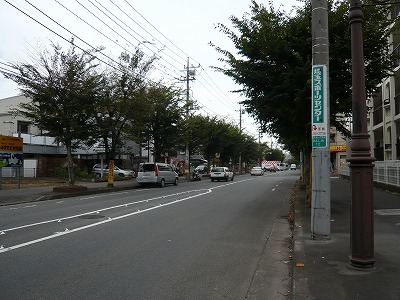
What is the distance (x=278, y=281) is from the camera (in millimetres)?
5238

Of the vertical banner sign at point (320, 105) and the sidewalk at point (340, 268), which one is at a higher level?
the vertical banner sign at point (320, 105)

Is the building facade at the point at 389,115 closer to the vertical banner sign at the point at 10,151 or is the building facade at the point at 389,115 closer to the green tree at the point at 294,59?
the green tree at the point at 294,59

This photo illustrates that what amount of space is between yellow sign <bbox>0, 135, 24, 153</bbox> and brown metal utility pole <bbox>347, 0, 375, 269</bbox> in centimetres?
2068

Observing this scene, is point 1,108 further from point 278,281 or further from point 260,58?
point 278,281

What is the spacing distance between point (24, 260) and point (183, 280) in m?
2.87

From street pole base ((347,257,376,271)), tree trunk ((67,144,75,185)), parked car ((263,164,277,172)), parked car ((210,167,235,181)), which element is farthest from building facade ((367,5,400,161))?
parked car ((263,164,277,172))

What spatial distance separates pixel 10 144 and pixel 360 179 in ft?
69.3

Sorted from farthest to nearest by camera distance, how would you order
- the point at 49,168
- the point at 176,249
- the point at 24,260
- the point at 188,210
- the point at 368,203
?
the point at 49,168 → the point at 188,210 → the point at 176,249 → the point at 24,260 → the point at 368,203

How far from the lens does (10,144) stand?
70.6ft

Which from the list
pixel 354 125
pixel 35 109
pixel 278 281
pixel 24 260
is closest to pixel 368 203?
pixel 354 125

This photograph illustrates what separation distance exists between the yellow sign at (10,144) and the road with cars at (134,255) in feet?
36.7

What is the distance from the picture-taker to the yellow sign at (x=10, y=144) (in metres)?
21.1

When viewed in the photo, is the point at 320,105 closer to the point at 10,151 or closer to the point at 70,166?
the point at 70,166

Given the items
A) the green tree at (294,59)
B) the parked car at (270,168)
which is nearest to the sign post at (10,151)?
the green tree at (294,59)
